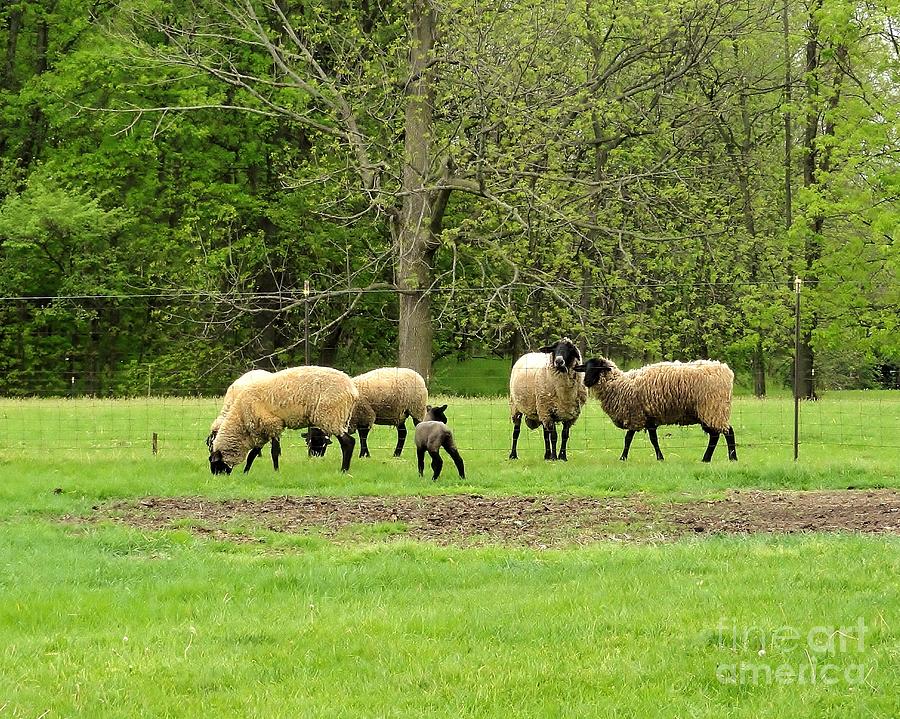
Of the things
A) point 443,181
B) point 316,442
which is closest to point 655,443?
point 316,442

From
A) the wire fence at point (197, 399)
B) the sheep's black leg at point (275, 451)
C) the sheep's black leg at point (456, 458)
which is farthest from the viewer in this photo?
the wire fence at point (197, 399)

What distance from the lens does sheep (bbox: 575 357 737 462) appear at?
16.1 m

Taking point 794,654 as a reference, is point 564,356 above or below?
above

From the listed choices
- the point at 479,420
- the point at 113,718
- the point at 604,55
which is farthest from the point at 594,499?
the point at 604,55

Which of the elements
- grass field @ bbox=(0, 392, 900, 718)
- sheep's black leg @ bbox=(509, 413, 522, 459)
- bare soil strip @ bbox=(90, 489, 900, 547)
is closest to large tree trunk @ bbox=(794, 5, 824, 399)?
sheep's black leg @ bbox=(509, 413, 522, 459)

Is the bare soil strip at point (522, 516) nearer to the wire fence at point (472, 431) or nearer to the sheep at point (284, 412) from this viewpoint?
the sheep at point (284, 412)

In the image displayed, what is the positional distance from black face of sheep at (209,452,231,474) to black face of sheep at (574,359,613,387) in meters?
5.30

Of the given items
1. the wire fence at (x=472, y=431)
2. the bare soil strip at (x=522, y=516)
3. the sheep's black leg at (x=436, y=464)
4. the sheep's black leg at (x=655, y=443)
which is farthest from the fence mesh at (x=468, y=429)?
the bare soil strip at (x=522, y=516)

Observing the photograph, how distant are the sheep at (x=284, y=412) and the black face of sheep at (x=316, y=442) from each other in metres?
1.39

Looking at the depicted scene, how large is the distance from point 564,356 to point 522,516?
222 inches

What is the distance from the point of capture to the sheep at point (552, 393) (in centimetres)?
1689

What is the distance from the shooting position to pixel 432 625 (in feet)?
22.5

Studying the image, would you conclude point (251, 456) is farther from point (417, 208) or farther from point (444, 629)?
point (417, 208)

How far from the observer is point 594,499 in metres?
12.7
